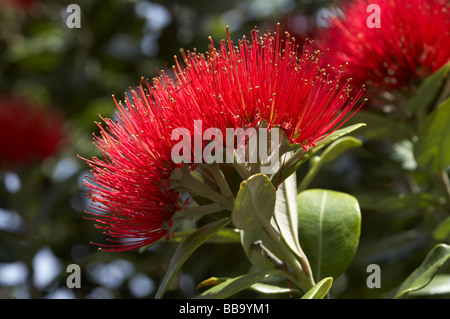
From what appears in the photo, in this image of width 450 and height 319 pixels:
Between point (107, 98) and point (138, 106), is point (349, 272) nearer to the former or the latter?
point (138, 106)

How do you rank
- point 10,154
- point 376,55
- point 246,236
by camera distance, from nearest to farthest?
point 246,236 < point 376,55 < point 10,154

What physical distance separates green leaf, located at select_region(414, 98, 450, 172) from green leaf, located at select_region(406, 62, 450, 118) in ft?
0.15

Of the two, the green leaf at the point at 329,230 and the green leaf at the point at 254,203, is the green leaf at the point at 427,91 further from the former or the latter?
the green leaf at the point at 254,203

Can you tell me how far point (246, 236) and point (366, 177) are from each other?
120cm

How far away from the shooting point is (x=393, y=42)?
1.54 meters

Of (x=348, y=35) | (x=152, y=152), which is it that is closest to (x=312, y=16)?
(x=348, y=35)

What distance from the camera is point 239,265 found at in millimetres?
2383

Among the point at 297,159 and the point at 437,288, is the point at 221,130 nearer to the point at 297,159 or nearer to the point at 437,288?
the point at 297,159

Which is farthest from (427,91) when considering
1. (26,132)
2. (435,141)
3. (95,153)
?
(26,132)

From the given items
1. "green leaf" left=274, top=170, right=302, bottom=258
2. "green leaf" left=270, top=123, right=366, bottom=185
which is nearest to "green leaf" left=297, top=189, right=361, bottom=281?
"green leaf" left=274, top=170, right=302, bottom=258

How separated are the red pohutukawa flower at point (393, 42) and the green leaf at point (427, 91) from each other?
0.05m

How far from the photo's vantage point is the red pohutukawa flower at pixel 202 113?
3.71 ft

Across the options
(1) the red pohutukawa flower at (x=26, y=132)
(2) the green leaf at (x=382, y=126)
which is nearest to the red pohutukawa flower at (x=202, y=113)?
(2) the green leaf at (x=382, y=126)

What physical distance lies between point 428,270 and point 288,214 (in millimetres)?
324
